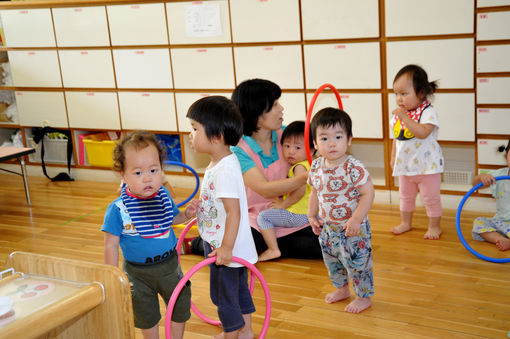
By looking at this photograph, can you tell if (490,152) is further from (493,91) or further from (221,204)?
(221,204)

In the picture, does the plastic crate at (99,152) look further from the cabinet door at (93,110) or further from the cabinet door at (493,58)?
the cabinet door at (493,58)

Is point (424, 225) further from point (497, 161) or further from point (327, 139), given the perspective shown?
point (327, 139)

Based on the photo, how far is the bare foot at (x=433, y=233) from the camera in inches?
131

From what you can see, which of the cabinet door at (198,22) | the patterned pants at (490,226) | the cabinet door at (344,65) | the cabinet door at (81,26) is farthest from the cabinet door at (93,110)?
the patterned pants at (490,226)

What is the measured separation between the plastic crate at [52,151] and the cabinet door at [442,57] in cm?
307

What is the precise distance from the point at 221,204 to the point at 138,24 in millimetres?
2942

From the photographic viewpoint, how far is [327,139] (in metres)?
2.36

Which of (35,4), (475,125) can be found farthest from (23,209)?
(475,125)

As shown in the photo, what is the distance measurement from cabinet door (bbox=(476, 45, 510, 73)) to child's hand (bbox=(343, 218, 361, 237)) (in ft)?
5.52

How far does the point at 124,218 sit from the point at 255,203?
4.51ft

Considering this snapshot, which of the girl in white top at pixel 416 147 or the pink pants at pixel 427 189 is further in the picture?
the pink pants at pixel 427 189

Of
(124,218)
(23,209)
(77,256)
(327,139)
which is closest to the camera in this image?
(124,218)

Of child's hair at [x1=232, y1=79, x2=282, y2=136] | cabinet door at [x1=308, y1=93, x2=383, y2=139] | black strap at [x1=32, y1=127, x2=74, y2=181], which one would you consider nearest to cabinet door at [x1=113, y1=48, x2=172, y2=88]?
black strap at [x1=32, y1=127, x2=74, y2=181]

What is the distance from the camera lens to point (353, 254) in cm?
245
